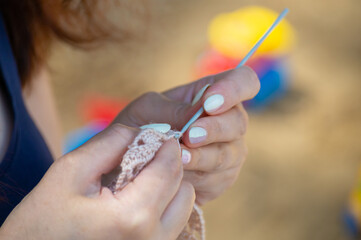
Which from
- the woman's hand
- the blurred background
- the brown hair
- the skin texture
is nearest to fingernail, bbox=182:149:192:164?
the woman's hand

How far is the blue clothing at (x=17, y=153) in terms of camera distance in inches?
22.6

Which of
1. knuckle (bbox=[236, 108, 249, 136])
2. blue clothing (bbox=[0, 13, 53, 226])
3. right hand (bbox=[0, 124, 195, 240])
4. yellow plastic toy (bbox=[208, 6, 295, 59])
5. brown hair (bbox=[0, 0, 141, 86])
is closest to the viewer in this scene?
right hand (bbox=[0, 124, 195, 240])

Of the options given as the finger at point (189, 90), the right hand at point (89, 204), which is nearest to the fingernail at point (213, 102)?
the finger at point (189, 90)

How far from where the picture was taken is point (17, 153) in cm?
62

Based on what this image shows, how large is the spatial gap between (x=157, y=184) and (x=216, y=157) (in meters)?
0.27

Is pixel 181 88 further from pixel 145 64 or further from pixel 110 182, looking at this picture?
pixel 145 64

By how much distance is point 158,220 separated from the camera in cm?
43

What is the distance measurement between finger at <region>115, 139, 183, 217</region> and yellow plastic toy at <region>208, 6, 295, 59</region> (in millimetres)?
1811

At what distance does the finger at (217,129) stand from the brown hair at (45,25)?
444 millimetres

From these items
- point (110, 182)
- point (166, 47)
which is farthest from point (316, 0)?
point (110, 182)

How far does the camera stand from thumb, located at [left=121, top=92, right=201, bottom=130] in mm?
690

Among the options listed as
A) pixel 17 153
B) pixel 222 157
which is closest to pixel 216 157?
pixel 222 157

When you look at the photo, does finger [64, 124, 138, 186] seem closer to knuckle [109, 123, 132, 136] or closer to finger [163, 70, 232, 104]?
knuckle [109, 123, 132, 136]

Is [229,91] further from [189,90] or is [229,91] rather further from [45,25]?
[45,25]
